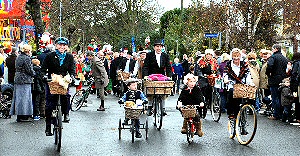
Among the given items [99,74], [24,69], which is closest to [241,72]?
[24,69]

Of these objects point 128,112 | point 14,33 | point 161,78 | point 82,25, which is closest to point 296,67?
point 161,78

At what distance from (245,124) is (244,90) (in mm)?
727

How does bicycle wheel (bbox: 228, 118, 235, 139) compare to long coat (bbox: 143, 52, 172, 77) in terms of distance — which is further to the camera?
long coat (bbox: 143, 52, 172, 77)

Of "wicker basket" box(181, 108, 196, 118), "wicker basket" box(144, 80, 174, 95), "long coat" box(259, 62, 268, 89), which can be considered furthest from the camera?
"long coat" box(259, 62, 268, 89)

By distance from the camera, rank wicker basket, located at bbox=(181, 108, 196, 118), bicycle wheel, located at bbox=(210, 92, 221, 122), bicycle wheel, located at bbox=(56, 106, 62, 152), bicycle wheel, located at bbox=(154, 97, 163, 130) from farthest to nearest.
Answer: bicycle wheel, located at bbox=(210, 92, 221, 122), bicycle wheel, located at bbox=(154, 97, 163, 130), wicker basket, located at bbox=(181, 108, 196, 118), bicycle wheel, located at bbox=(56, 106, 62, 152)

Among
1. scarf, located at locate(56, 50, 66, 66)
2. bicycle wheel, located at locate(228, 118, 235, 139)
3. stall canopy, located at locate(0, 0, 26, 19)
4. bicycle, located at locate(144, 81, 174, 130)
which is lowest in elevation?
bicycle wheel, located at locate(228, 118, 235, 139)

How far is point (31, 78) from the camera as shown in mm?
16953

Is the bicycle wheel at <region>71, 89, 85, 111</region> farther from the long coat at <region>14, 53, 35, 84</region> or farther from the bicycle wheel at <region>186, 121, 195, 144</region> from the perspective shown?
the bicycle wheel at <region>186, 121, 195, 144</region>

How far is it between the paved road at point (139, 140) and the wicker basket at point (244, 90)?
99cm

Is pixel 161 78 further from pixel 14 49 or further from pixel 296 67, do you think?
pixel 14 49

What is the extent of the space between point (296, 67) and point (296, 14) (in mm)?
33960

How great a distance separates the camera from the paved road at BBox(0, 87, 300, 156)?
1168cm

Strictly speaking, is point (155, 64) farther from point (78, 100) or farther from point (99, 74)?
point (78, 100)

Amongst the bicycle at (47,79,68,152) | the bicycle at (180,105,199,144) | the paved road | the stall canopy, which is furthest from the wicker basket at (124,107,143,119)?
the stall canopy
